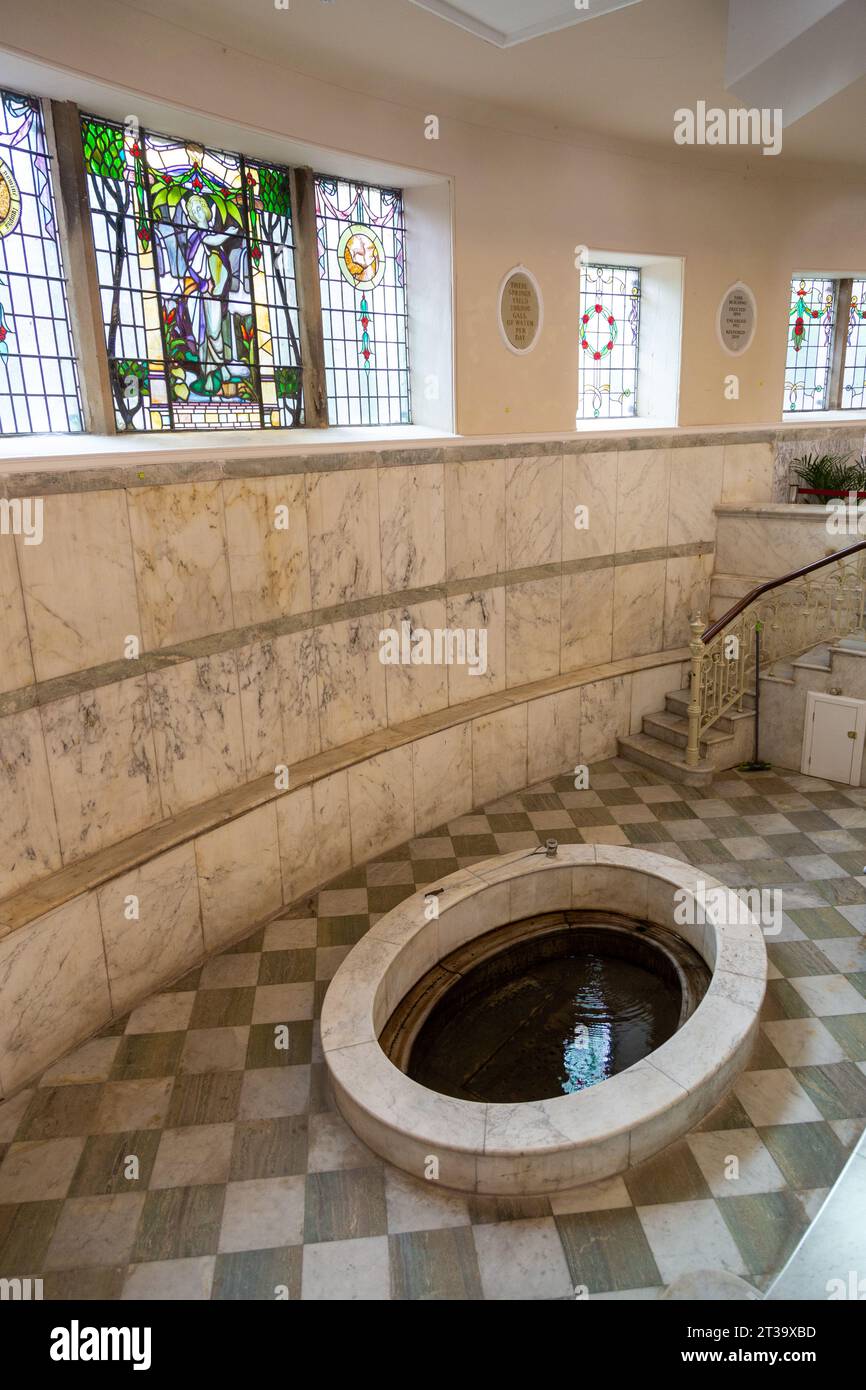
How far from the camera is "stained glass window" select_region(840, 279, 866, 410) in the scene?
10984mm

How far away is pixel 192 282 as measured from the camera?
6207mm

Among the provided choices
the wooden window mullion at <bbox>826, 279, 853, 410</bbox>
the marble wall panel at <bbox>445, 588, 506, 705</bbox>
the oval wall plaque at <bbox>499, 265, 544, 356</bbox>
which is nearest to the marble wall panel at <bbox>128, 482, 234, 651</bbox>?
the marble wall panel at <bbox>445, 588, 506, 705</bbox>

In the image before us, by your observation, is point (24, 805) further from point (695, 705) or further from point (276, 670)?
point (695, 705)

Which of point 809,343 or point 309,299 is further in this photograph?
point 809,343

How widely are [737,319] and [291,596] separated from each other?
6.40m

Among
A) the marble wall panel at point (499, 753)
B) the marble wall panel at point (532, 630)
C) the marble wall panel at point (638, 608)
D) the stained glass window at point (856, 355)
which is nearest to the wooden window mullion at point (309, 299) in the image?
the marble wall panel at point (532, 630)

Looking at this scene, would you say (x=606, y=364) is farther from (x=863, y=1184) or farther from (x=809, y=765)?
(x=863, y=1184)

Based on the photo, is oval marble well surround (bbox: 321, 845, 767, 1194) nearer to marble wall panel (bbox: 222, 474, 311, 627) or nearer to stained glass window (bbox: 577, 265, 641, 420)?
marble wall panel (bbox: 222, 474, 311, 627)

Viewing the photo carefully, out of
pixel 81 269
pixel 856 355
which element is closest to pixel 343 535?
pixel 81 269

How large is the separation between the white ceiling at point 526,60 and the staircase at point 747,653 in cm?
392

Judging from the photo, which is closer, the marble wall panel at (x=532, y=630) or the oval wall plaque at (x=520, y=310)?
the oval wall plaque at (x=520, y=310)

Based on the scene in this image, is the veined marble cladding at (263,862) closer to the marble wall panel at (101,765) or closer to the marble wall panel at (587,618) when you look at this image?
the marble wall panel at (101,765)

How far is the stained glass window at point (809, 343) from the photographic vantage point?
10695 millimetres

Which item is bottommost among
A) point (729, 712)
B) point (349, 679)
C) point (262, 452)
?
point (729, 712)
